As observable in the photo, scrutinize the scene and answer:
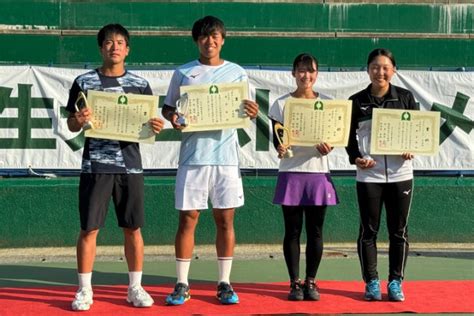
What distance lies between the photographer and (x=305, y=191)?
6.16 meters

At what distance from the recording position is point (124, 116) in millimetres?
5891

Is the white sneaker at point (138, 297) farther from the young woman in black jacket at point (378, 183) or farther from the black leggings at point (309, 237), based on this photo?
the young woman in black jacket at point (378, 183)

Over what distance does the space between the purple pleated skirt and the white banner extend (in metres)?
2.31

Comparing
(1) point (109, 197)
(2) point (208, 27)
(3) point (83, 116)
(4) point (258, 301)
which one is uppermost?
(2) point (208, 27)

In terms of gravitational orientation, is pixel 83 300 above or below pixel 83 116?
below

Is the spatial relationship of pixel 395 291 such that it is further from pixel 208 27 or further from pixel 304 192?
pixel 208 27

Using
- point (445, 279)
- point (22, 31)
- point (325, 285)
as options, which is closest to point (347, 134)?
point (325, 285)

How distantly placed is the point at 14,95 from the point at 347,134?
364 centimetres

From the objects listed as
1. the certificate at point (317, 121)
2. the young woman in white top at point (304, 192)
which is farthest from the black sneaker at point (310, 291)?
the certificate at point (317, 121)

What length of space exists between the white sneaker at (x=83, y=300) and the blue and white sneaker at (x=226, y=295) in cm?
90

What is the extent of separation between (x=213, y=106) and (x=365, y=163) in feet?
3.79

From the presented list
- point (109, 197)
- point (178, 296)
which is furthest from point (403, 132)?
point (109, 197)

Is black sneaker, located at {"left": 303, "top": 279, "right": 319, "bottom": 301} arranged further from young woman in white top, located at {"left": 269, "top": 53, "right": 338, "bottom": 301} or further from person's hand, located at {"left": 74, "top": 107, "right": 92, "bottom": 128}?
person's hand, located at {"left": 74, "top": 107, "right": 92, "bottom": 128}

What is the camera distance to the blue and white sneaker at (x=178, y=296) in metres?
6.00
